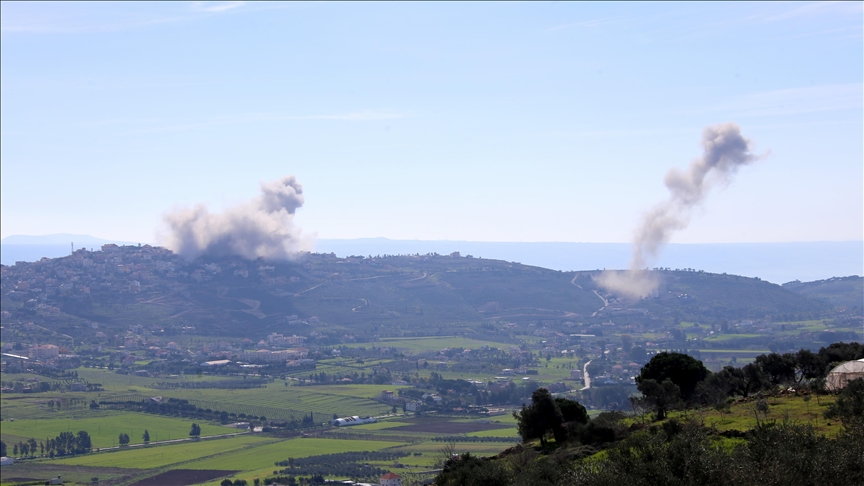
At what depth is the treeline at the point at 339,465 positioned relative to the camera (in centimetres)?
5931

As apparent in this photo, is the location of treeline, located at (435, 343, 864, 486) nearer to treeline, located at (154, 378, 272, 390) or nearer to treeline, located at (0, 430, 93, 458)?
treeline, located at (0, 430, 93, 458)

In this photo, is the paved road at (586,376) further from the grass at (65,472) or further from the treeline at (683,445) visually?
the grass at (65,472)

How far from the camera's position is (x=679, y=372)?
149 ft

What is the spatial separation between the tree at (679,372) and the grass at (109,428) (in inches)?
1839

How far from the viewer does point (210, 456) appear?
6938 centimetres

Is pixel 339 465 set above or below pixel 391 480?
below

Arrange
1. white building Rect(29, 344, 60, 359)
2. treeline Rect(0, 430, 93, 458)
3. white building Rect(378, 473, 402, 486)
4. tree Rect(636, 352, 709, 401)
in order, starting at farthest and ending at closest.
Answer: white building Rect(29, 344, 60, 359) → treeline Rect(0, 430, 93, 458) → white building Rect(378, 473, 402, 486) → tree Rect(636, 352, 709, 401)

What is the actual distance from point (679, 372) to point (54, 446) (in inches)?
2072

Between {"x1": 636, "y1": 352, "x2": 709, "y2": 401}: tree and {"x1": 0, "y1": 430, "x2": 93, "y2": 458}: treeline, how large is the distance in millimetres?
48857

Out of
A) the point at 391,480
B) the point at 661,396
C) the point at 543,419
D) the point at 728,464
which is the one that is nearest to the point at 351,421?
the point at 391,480

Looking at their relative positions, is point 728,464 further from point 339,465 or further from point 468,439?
point 468,439

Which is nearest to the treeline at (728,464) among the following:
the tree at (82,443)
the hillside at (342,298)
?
the tree at (82,443)

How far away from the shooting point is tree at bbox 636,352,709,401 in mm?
45188

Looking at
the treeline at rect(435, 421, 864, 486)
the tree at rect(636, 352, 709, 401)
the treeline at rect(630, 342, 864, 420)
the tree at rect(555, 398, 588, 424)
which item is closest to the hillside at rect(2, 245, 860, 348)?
the treeline at rect(630, 342, 864, 420)
